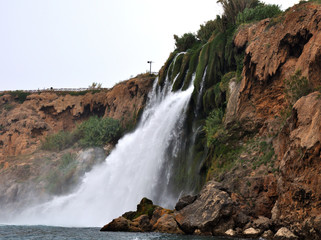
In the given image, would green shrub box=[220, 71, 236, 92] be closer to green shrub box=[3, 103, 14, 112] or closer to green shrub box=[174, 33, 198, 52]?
green shrub box=[174, 33, 198, 52]

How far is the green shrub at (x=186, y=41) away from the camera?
42.0 m

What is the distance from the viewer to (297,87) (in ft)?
61.4

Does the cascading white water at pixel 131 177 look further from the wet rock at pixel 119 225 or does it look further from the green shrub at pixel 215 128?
the wet rock at pixel 119 225

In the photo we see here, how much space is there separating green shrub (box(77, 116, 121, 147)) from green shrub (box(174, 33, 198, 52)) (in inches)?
486

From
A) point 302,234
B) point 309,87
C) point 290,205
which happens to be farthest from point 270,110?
point 302,234

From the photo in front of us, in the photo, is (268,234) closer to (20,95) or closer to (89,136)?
(89,136)

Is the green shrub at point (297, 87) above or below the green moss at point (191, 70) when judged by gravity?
below

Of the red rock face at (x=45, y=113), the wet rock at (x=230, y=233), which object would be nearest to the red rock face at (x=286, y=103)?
the wet rock at (x=230, y=233)

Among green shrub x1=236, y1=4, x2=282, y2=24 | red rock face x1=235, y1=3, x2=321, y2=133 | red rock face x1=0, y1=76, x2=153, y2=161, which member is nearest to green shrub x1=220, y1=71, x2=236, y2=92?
red rock face x1=235, y1=3, x2=321, y2=133

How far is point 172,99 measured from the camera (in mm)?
34438

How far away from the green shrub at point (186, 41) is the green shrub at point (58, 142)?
2039 cm

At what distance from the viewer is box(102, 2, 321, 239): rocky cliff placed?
14578 mm

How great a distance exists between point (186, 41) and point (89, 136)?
16509 mm

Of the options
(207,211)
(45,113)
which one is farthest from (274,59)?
(45,113)
